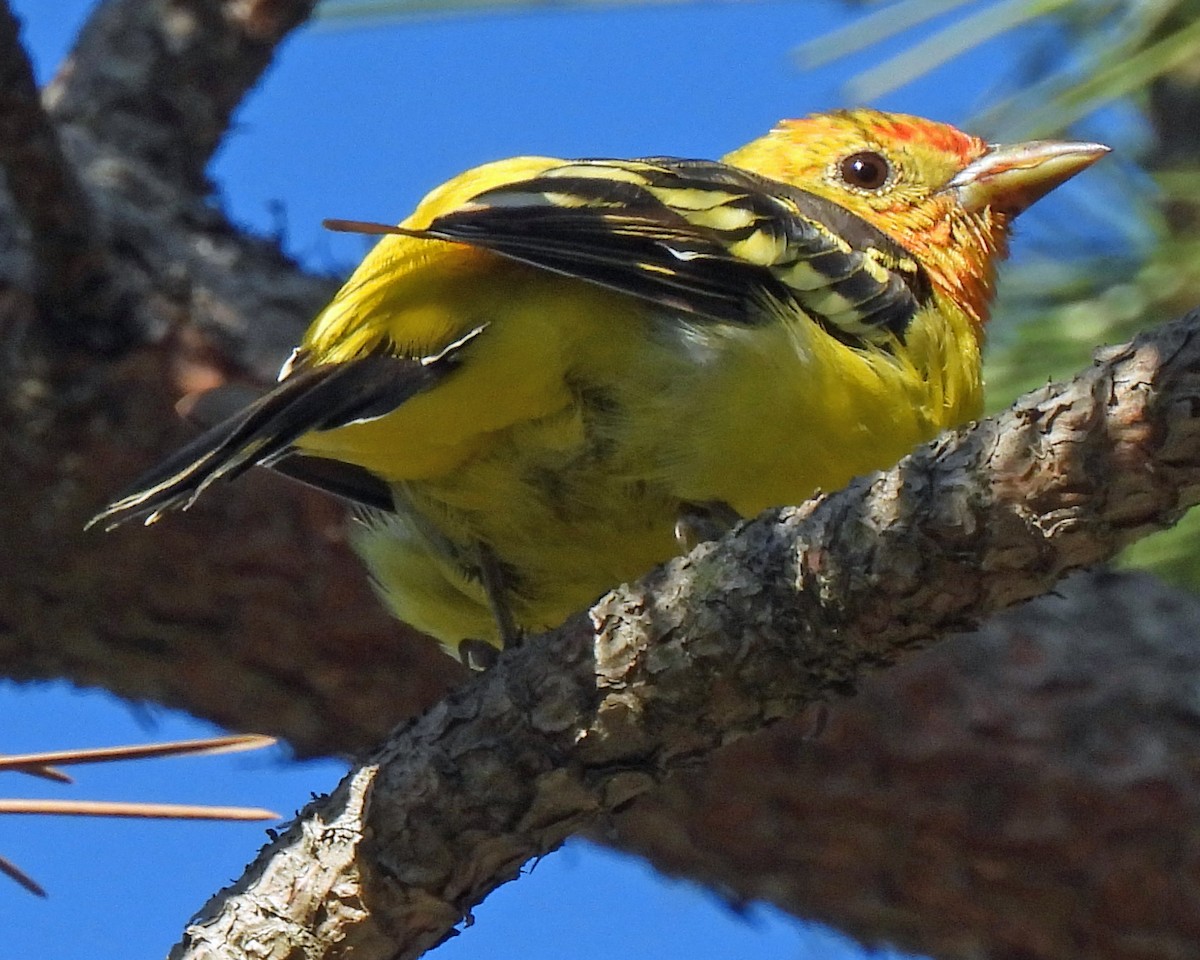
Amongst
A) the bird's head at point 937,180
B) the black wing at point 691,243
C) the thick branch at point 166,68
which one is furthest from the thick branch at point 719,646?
the thick branch at point 166,68

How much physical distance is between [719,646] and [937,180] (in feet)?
6.82

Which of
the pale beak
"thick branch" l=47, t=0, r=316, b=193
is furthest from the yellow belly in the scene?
"thick branch" l=47, t=0, r=316, b=193

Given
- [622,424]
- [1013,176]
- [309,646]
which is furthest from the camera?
[309,646]

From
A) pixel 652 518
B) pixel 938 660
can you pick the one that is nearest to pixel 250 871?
pixel 652 518

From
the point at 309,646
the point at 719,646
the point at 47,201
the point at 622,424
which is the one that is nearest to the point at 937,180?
the point at 622,424

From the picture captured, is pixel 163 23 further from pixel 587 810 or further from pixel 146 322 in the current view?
pixel 587 810

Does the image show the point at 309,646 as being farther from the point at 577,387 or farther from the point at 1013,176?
the point at 1013,176

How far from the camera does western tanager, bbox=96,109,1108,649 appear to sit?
2.66 metres

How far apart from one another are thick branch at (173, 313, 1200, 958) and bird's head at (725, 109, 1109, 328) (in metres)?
1.69

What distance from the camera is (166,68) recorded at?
4.28 metres

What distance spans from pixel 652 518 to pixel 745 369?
31 centimetres

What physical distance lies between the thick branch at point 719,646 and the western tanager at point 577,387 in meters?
0.57

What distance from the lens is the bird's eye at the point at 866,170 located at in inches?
153

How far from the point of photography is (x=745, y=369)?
2.77 metres
